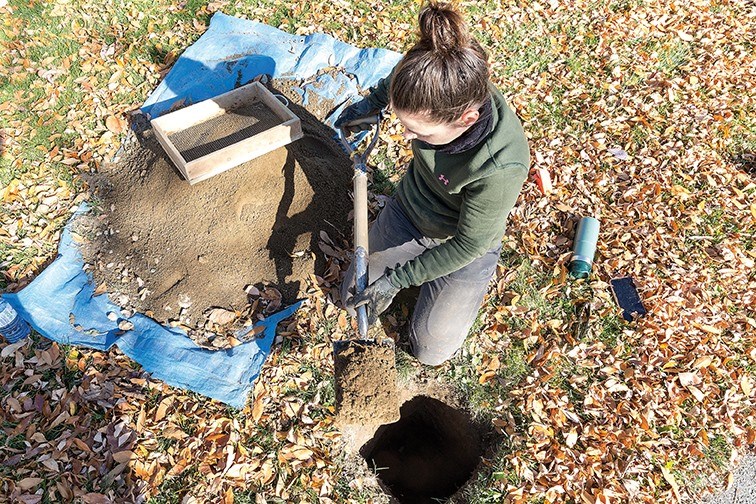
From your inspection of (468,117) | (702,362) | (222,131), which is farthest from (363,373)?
Answer: (702,362)

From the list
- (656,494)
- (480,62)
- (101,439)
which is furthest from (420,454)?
(480,62)

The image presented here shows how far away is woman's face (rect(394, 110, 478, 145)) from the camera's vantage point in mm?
2262

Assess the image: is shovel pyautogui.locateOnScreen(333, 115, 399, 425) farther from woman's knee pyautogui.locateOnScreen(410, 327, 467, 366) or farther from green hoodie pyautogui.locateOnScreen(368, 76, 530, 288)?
green hoodie pyautogui.locateOnScreen(368, 76, 530, 288)

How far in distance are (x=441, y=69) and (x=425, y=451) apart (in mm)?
2865

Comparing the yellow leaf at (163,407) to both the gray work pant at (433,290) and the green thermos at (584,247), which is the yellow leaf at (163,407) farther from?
the green thermos at (584,247)

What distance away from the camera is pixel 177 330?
3.49 meters

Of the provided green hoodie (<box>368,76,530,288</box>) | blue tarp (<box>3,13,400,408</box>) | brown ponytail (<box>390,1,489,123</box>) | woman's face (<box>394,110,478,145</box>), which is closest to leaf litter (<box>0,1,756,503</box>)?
blue tarp (<box>3,13,400,408</box>)

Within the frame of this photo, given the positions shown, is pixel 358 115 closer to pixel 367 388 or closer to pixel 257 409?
pixel 367 388

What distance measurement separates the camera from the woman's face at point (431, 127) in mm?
2262

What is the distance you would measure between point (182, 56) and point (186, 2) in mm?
1081

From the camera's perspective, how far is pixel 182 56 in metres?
4.68

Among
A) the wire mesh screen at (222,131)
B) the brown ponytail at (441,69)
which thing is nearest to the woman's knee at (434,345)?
the brown ponytail at (441,69)

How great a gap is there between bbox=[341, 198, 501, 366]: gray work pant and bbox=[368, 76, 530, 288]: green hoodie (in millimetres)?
236

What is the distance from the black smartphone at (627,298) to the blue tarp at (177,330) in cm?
241
